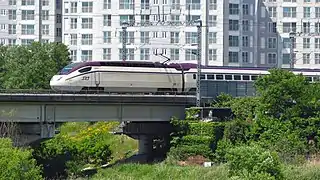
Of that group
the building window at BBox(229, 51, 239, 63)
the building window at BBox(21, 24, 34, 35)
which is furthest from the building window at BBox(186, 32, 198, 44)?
the building window at BBox(21, 24, 34, 35)

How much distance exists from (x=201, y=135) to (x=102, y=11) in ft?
98.0

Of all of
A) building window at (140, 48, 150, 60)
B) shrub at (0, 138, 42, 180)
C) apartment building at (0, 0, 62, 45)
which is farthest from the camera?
apartment building at (0, 0, 62, 45)

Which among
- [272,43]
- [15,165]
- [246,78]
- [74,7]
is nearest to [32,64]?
[74,7]

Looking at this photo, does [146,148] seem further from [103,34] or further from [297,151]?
[103,34]

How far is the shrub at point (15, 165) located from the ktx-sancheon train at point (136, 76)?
64.3 feet

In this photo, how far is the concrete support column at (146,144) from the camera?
2423 inches

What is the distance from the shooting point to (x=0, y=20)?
9019 centimetres

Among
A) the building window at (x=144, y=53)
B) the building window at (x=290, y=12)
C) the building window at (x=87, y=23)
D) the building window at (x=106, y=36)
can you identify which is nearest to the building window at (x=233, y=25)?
the building window at (x=144, y=53)

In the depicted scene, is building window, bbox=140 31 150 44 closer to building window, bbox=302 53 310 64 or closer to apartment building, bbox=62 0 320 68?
apartment building, bbox=62 0 320 68

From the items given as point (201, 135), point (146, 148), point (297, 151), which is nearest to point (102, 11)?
point (146, 148)

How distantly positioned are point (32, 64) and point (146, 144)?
61.2 feet

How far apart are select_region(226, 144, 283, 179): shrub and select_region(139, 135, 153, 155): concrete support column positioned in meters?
22.4

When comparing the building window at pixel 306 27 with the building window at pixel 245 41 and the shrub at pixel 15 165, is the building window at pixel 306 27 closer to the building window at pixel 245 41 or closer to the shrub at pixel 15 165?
the building window at pixel 245 41

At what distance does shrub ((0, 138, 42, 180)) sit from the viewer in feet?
114
